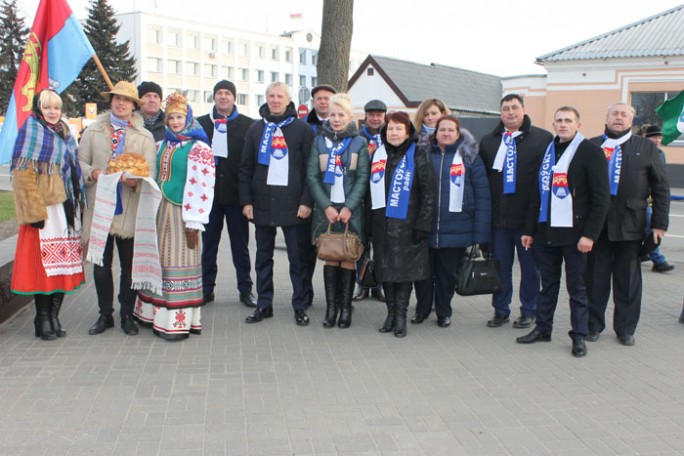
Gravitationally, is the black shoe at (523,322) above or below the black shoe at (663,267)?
below

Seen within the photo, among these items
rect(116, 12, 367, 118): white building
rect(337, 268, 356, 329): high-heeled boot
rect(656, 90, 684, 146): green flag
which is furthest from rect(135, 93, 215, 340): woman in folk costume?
rect(116, 12, 367, 118): white building

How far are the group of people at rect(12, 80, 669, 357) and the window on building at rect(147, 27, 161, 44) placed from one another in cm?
7206

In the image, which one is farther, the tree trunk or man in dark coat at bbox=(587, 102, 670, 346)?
the tree trunk

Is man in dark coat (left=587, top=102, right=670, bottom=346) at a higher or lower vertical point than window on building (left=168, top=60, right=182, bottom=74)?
lower

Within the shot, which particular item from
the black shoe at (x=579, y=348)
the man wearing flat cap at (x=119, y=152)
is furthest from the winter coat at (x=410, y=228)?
the man wearing flat cap at (x=119, y=152)

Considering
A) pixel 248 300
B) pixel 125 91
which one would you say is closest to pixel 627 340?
pixel 248 300

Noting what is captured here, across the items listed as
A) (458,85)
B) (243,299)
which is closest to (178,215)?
(243,299)

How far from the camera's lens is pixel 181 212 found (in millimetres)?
5453

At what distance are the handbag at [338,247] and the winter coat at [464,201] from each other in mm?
734

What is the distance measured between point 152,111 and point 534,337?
13.6 ft

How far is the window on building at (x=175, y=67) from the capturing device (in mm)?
74875

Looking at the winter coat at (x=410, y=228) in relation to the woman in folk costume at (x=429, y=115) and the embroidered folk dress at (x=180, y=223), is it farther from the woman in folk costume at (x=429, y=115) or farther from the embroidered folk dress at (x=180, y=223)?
the embroidered folk dress at (x=180, y=223)

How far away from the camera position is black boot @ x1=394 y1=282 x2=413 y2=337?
5830 mm

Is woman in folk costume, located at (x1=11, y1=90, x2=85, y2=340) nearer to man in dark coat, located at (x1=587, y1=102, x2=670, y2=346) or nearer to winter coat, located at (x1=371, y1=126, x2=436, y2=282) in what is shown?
winter coat, located at (x1=371, y1=126, x2=436, y2=282)
